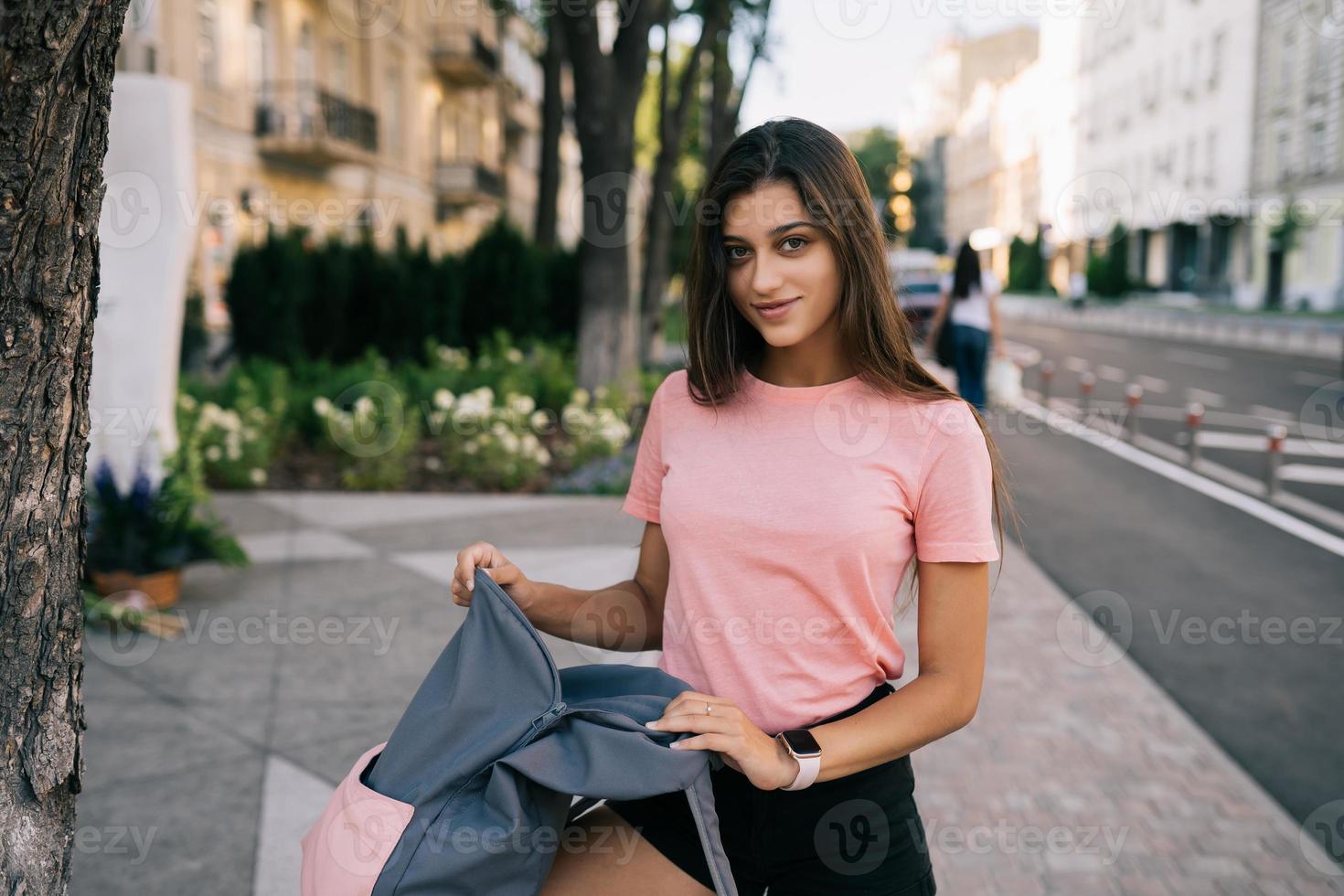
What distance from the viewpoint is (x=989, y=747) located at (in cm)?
457

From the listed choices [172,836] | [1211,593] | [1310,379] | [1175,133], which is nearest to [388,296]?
[1211,593]

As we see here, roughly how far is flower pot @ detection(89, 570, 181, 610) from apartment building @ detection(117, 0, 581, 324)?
3480 mm

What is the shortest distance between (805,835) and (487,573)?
2.07ft

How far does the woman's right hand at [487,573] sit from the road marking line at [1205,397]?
53.1 feet

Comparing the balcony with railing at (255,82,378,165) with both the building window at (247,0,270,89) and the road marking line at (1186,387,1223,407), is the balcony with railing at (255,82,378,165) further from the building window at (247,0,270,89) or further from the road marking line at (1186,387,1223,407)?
the road marking line at (1186,387,1223,407)

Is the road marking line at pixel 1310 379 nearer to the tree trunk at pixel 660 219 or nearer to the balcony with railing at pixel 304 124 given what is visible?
the tree trunk at pixel 660 219

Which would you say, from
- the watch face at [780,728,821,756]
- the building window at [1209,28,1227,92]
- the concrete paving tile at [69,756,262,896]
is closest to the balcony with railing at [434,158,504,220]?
the building window at [1209,28,1227,92]

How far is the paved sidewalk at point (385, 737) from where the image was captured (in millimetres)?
3564

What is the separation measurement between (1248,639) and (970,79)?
111550 mm

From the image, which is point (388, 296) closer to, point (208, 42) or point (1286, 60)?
point (208, 42)

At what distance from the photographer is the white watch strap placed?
1.71m

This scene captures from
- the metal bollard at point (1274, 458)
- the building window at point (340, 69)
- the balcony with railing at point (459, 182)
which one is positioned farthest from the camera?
the balcony with railing at point (459, 182)

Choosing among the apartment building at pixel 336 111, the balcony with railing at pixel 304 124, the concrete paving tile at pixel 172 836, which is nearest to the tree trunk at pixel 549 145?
the apartment building at pixel 336 111

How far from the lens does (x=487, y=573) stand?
6.31 ft
